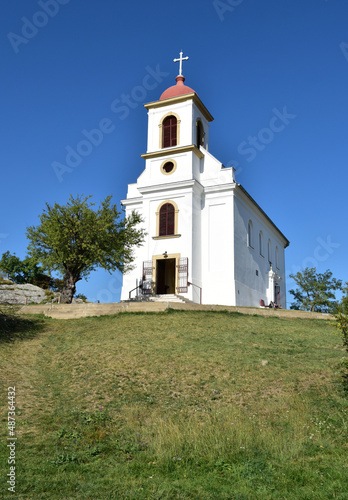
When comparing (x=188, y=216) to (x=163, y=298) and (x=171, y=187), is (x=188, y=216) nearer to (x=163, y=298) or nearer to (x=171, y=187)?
(x=171, y=187)

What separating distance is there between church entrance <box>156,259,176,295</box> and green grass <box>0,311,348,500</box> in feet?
32.4

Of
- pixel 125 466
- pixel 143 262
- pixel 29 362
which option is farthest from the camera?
pixel 143 262

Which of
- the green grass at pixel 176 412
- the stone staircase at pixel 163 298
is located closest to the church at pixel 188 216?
the stone staircase at pixel 163 298

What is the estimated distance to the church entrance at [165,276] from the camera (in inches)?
1087

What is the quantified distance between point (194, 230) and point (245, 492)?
21365 mm

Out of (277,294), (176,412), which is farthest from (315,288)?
(176,412)

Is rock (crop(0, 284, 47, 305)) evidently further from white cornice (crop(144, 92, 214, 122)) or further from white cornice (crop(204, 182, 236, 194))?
white cornice (crop(144, 92, 214, 122))

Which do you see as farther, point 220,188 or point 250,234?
point 250,234

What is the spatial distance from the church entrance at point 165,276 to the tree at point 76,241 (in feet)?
10.9

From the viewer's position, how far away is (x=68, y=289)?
23.8m

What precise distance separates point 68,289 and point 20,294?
7.95 metres

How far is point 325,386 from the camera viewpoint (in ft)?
35.9

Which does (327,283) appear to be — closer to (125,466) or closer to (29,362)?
(29,362)

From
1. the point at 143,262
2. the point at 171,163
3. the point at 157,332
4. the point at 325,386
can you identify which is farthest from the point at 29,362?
the point at 171,163
